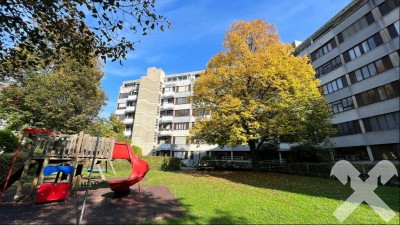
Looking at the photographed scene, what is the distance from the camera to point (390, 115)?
79.8ft

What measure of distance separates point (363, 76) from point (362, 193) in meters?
24.1

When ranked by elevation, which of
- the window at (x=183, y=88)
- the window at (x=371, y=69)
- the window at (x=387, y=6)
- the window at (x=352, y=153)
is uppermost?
the window at (x=183, y=88)

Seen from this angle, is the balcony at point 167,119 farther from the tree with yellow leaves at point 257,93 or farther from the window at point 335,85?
the window at point 335,85

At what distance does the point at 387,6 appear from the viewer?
25125mm

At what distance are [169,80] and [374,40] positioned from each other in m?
47.7

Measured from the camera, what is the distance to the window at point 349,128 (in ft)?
94.1

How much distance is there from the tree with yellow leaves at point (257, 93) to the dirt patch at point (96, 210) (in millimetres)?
9181

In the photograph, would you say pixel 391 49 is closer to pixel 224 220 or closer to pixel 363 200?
pixel 363 200

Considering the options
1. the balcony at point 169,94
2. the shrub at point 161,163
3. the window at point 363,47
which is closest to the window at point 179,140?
the balcony at point 169,94

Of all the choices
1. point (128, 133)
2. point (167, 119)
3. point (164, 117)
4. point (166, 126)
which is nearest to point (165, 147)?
point (166, 126)

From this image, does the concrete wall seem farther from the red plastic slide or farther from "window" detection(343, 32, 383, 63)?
"window" detection(343, 32, 383, 63)

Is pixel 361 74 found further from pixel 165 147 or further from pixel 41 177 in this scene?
pixel 165 147

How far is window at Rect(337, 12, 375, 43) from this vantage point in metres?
27.2

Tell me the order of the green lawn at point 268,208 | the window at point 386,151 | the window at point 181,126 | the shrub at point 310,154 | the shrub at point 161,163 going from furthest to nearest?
the window at point 181,126 < the shrub at point 161,163 < the shrub at point 310,154 < the window at point 386,151 < the green lawn at point 268,208
